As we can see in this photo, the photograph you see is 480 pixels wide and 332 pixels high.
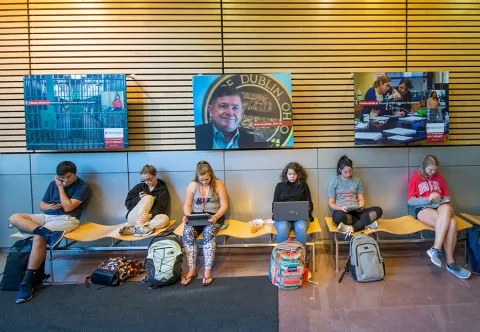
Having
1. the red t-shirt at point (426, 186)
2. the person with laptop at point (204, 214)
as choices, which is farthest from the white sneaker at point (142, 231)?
the red t-shirt at point (426, 186)

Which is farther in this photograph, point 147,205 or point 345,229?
Result: point 147,205

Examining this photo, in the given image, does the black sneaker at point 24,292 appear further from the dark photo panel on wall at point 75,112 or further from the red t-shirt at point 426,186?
the red t-shirt at point 426,186

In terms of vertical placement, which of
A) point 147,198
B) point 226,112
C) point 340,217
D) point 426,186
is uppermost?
point 226,112

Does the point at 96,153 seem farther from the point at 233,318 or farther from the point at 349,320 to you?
the point at 349,320

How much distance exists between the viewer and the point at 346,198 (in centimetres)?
417

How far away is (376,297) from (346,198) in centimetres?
144

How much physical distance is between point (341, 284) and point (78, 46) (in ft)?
16.1

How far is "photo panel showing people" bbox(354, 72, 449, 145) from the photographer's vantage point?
166 inches

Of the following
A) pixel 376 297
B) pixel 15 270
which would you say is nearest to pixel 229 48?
pixel 376 297

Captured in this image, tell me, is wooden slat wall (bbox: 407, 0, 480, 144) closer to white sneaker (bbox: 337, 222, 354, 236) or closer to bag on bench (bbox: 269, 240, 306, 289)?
white sneaker (bbox: 337, 222, 354, 236)

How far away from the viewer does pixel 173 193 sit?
446 cm

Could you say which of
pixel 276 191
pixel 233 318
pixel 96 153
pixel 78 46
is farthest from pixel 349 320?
pixel 78 46

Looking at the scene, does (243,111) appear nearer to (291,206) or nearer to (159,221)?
(291,206)

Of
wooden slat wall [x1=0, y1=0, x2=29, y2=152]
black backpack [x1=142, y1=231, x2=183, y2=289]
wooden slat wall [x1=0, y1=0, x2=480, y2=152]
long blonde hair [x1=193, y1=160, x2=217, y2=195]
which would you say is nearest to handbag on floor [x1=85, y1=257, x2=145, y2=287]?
black backpack [x1=142, y1=231, x2=183, y2=289]
